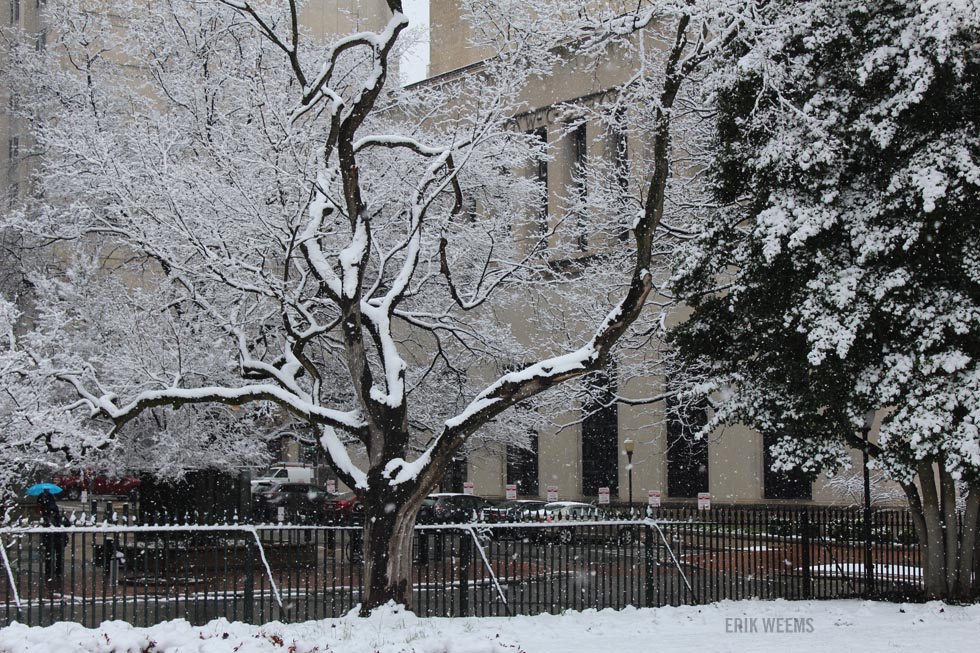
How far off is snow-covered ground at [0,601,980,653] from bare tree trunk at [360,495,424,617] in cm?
52

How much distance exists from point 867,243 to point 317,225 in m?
7.74

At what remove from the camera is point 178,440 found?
2038 centimetres

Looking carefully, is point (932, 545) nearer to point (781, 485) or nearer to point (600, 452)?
point (781, 485)

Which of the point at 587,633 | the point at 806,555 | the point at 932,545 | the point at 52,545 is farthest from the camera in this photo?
the point at 806,555

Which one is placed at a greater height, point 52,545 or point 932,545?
point 52,545

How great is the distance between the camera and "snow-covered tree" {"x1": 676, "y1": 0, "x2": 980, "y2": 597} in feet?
45.0

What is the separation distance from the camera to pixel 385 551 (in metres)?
12.6

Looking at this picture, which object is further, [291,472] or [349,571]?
[291,472]

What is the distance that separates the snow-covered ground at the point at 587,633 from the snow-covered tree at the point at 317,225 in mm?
1760

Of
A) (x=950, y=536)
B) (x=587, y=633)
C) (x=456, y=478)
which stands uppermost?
(x=456, y=478)

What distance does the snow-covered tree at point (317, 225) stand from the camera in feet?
42.6

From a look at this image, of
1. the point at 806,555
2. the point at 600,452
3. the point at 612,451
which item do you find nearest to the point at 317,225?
the point at 806,555

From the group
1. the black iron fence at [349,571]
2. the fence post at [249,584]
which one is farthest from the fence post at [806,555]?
the fence post at [249,584]

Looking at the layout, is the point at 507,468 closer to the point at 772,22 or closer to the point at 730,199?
the point at 730,199
